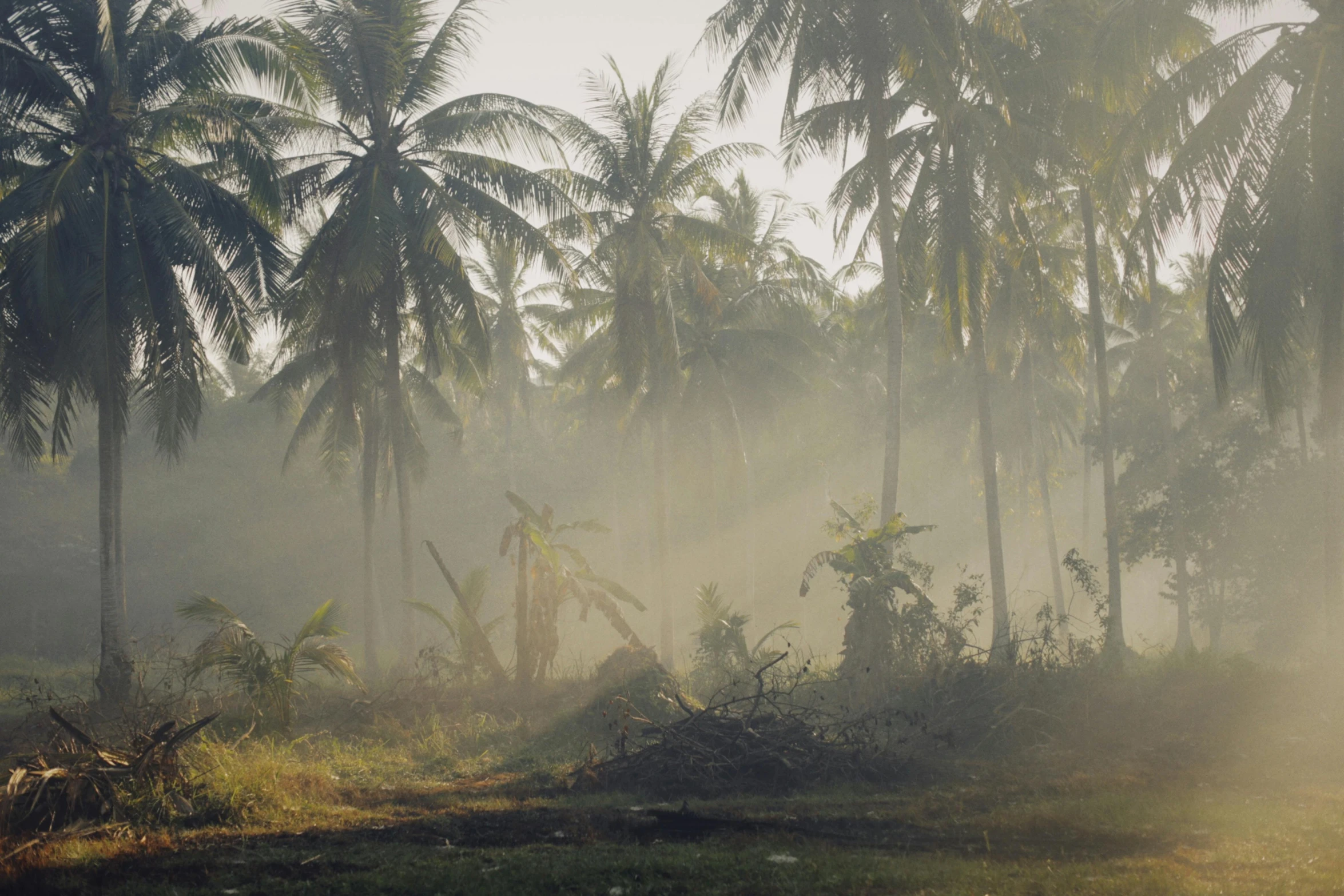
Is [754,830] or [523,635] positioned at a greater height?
[523,635]

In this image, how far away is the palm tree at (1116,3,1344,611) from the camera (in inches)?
491

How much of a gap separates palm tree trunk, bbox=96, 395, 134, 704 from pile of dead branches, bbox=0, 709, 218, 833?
626 cm

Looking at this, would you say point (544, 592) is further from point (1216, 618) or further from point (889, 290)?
point (1216, 618)

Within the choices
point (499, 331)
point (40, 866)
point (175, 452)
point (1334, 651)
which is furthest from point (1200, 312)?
point (40, 866)

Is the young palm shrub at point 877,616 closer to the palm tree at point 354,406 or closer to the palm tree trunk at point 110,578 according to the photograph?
the palm tree at point 354,406

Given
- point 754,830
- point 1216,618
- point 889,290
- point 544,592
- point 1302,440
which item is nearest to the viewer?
point 754,830

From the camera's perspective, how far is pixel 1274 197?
504 inches

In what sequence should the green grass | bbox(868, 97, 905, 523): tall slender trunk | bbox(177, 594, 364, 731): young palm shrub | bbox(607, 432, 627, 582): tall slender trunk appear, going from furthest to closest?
bbox(607, 432, 627, 582): tall slender trunk
bbox(868, 97, 905, 523): tall slender trunk
bbox(177, 594, 364, 731): young palm shrub
the green grass

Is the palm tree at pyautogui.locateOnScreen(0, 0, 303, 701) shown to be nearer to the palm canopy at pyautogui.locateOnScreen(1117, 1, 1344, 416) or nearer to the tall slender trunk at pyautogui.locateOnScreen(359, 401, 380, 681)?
the tall slender trunk at pyautogui.locateOnScreen(359, 401, 380, 681)

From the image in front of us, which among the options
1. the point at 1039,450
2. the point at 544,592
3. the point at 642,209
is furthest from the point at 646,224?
the point at 1039,450

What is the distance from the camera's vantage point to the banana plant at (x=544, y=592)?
1606cm

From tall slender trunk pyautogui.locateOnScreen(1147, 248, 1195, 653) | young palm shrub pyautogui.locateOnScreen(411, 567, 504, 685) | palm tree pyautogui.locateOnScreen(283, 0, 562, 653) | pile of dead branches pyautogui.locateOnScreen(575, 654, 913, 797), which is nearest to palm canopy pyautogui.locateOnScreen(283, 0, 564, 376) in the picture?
palm tree pyautogui.locateOnScreen(283, 0, 562, 653)

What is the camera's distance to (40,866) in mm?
6438

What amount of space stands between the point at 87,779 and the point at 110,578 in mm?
8566
